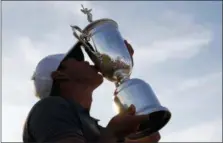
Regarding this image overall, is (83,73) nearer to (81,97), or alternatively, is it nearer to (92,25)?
(81,97)

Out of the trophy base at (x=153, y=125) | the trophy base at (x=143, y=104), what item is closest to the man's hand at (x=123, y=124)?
the trophy base at (x=143, y=104)

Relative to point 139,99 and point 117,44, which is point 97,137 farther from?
point 117,44

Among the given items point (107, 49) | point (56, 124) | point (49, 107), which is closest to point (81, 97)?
point (107, 49)

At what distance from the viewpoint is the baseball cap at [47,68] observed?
427 cm

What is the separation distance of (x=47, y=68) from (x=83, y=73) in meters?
0.38

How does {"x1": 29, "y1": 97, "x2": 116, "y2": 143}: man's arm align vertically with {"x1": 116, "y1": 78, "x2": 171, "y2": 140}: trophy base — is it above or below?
below

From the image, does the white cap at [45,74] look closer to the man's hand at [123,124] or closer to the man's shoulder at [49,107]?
the man's shoulder at [49,107]

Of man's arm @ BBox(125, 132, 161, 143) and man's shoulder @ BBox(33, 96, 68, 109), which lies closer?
man's shoulder @ BBox(33, 96, 68, 109)

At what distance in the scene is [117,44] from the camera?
4.47 metres

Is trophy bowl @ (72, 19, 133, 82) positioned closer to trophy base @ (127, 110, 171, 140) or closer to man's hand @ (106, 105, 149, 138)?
trophy base @ (127, 110, 171, 140)

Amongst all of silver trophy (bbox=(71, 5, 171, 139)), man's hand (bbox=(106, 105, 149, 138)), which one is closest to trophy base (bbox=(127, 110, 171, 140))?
silver trophy (bbox=(71, 5, 171, 139))

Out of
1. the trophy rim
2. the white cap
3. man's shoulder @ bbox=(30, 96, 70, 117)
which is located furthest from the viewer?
the trophy rim

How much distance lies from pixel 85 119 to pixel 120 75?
833 millimetres

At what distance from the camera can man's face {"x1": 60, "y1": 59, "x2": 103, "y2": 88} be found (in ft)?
13.5
